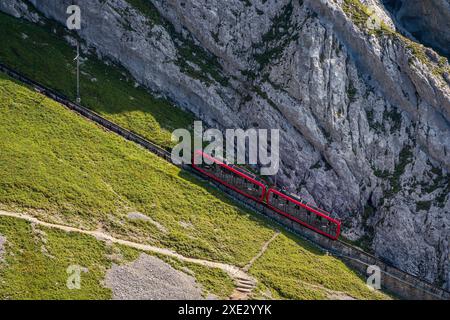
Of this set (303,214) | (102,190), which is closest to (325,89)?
(303,214)

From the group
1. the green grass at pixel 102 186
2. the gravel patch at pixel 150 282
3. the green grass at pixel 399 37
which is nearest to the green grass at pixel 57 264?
the gravel patch at pixel 150 282

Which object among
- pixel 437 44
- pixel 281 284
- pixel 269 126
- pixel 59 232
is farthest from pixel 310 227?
pixel 437 44

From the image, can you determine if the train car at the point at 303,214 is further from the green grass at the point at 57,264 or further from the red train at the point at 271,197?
the green grass at the point at 57,264

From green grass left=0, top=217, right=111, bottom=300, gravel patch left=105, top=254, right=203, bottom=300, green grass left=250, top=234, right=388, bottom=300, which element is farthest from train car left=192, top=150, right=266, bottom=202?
green grass left=0, top=217, right=111, bottom=300

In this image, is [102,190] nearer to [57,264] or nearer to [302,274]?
[57,264]

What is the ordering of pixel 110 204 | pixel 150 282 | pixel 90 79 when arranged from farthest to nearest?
1. pixel 90 79
2. pixel 110 204
3. pixel 150 282

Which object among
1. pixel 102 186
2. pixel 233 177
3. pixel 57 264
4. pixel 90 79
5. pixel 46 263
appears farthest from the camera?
pixel 90 79

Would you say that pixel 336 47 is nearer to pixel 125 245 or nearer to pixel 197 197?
pixel 197 197
